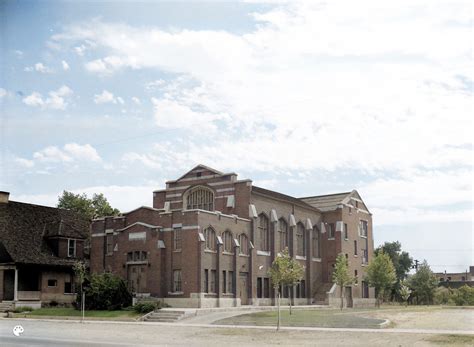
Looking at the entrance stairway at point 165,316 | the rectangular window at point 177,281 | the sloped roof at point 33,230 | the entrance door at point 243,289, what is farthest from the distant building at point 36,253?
the entrance door at point 243,289

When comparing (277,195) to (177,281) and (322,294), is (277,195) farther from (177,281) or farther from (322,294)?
(177,281)

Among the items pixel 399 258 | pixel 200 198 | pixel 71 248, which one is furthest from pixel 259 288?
pixel 399 258

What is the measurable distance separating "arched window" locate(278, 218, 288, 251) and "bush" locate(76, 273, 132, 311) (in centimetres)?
1838

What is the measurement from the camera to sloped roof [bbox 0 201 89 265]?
53.5 m

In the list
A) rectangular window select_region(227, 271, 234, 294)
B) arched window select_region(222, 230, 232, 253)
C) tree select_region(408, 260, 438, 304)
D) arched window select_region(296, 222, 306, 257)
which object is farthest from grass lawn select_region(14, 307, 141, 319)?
tree select_region(408, 260, 438, 304)

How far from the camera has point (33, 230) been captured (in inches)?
2265

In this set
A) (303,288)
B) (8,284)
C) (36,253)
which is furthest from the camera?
(303,288)

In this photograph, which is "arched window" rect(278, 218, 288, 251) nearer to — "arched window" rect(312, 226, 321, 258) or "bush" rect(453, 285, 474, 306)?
"arched window" rect(312, 226, 321, 258)

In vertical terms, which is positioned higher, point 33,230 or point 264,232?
point 33,230

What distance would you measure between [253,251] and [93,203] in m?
28.4

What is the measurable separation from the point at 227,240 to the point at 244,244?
2.61 meters

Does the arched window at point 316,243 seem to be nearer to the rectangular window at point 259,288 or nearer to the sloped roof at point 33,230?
the rectangular window at point 259,288

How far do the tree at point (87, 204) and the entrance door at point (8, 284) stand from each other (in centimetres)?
2222

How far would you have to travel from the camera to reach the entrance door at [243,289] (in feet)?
180
